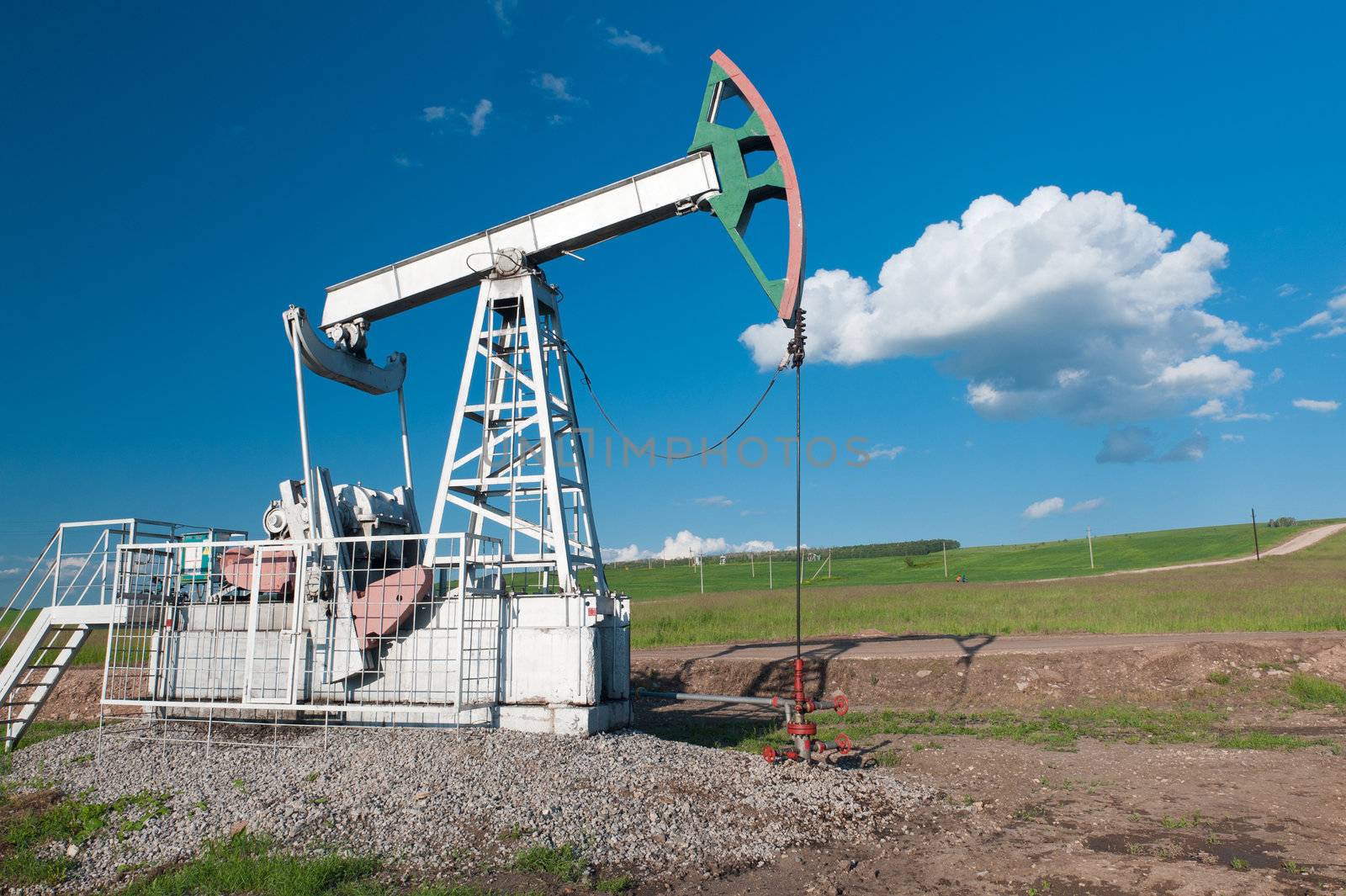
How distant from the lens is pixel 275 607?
11555mm

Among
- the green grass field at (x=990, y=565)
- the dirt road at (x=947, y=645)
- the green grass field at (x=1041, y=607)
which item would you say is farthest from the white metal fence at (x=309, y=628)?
the green grass field at (x=990, y=565)

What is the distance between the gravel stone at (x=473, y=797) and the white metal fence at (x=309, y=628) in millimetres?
760

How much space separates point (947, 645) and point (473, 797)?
15.2m

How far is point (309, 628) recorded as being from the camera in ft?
36.8

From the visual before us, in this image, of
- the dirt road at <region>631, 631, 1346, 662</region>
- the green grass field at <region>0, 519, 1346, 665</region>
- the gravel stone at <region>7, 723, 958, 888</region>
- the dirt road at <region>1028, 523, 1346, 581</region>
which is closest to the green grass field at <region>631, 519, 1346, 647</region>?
the green grass field at <region>0, 519, 1346, 665</region>

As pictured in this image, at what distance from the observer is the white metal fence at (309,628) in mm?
10625

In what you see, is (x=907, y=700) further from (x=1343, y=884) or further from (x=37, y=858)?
(x=37, y=858)

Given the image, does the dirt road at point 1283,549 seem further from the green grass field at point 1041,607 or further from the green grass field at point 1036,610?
the green grass field at point 1036,610

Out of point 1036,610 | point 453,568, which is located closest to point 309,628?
point 453,568

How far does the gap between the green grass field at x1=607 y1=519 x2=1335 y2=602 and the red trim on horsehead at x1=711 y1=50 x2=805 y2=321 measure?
41189mm

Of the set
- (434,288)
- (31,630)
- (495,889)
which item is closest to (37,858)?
(495,889)

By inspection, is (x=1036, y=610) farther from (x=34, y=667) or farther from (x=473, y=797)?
(x=34, y=667)

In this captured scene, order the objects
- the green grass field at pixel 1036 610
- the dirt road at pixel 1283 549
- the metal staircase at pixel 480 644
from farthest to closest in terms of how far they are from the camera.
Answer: the dirt road at pixel 1283 549, the green grass field at pixel 1036 610, the metal staircase at pixel 480 644

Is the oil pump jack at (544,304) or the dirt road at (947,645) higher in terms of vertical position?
the oil pump jack at (544,304)
